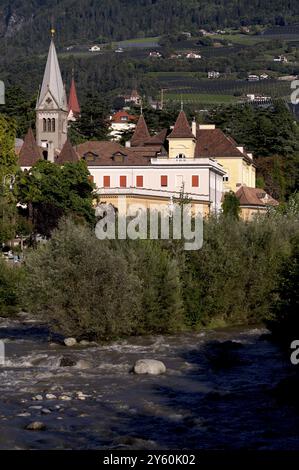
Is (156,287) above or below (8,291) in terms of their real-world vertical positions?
above

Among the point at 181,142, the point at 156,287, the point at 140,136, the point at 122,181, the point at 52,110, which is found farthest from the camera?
the point at 52,110

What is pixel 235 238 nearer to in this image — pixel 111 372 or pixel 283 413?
pixel 111 372

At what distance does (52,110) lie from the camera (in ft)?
375

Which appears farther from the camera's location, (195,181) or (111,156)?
(111,156)

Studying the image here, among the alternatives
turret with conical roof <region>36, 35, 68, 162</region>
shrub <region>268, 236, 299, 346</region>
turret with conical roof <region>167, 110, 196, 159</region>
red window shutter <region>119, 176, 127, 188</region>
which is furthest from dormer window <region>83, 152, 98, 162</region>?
shrub <region>268, 236, 299, 346</region>

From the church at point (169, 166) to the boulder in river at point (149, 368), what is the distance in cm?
4675

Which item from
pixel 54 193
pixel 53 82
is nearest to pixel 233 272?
pixel 54 193

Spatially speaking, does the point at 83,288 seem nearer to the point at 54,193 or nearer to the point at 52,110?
the point at 54,193

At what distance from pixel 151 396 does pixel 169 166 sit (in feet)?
192

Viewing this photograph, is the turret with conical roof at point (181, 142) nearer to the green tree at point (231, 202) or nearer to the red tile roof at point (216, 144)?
the red tile roof at point (216, 144)

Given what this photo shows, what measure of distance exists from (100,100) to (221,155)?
36.0m

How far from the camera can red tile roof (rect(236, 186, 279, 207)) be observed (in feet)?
301

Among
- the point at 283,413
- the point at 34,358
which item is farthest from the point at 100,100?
the point at 283,413

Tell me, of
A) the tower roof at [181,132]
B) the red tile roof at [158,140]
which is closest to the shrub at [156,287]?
the tower roof at [181,132]
